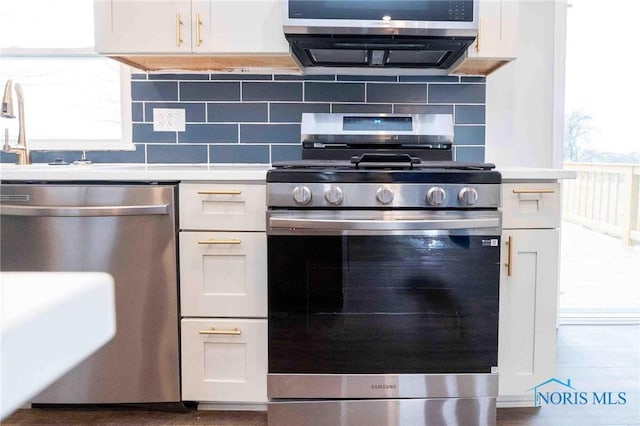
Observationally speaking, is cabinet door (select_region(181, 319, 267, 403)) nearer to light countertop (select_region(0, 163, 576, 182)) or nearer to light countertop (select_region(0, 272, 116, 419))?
light countertop (select_region(0, 163, 576, 182))

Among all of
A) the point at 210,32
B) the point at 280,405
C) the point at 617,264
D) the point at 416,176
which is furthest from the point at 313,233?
the point at 617,264

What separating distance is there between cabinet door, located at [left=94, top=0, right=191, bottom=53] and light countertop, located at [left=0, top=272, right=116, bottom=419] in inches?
71.2

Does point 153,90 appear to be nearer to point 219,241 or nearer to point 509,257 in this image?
point 219,241

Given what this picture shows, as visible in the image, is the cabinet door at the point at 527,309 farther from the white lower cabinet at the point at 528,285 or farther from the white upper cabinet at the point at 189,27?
the white upper cabinet at the point at 189,27

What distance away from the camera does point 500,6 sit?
6.39 ft

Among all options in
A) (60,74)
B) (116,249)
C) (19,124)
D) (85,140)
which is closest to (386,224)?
(116,249)

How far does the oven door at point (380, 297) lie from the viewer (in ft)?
5.10

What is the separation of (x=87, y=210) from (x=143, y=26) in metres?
0.80

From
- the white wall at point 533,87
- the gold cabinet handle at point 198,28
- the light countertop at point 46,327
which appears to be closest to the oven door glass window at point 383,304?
the gold cabinet handle at point 198,28

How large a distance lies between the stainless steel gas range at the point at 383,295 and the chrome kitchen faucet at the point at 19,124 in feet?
4.16

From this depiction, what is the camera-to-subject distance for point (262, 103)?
2.27 meters

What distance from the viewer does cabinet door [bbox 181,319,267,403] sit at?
1.70 meters

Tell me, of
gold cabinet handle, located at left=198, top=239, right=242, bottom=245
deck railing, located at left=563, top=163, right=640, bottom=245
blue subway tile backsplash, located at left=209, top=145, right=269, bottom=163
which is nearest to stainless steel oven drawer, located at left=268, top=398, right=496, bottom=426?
gold cabinet handle, located at left=198, top=239, right=242, bottom=245

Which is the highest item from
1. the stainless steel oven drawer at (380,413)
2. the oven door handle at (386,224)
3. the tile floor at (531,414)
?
the oven door handle at (386,224)
